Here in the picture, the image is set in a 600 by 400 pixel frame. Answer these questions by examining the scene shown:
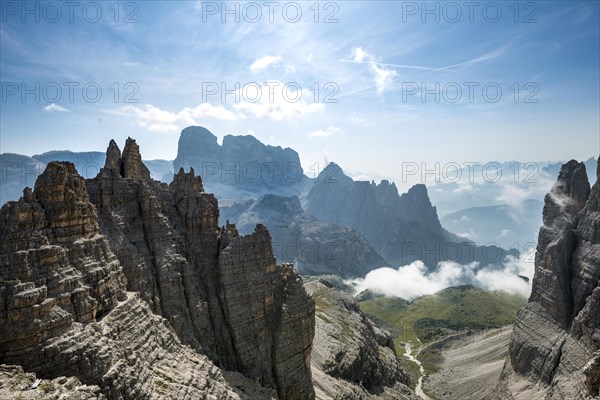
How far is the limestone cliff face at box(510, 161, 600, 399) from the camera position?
94000 millimetres

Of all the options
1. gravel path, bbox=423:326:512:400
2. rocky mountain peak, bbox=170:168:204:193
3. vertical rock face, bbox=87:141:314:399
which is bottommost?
gravel path, bbox=423:326:512:400

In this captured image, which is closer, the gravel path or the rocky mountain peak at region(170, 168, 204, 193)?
the rocky mountain peak at region(170, 168, 204, 193)

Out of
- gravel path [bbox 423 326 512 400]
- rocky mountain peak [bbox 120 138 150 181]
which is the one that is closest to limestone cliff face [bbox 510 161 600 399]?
gravel path [bbox 423 326 512 400]

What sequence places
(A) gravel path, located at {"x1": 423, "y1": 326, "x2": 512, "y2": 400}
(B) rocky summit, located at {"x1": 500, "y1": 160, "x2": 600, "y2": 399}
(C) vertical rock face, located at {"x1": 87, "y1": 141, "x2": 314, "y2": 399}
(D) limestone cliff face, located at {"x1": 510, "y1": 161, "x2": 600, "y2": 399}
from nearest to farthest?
(C) vertical rock face, located at {"x1": 87, "y1": 141, "x2": 314, "y2": 399} → (D) limestone cliff face, located at {"x1": 510, "y1": 161, "x2": 600, "y2": 399} → (B) rocky summit, located at {"x1": 500, "y1": 160, "x2": 600, "y2": 399} → (A) gravel path, located at {"x1": 423, "y1": 326, "x2": 512, "y2": 400}

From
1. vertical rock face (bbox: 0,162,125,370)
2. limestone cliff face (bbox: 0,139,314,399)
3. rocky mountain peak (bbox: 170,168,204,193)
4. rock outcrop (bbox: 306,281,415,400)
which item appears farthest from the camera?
rock outcrop (bbox: 306,281,415,400)

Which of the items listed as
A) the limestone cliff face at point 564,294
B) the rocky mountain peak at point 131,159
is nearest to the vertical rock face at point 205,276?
the rocky mountain peak at point 131,159

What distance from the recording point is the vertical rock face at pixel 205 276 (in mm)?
53875

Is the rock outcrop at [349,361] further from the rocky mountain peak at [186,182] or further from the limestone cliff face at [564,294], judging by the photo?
the limestone cliff face at [564,294]

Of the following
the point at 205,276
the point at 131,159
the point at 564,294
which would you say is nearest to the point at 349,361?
the point at 205,276

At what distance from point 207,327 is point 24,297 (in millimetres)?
31257

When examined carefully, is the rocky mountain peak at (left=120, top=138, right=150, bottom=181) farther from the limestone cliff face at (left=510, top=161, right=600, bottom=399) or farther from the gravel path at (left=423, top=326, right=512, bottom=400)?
the gravel path at (left=423, top=326, right=512, bottom=400)

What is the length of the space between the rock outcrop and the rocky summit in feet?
118

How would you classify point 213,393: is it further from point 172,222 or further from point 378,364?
point 378,364

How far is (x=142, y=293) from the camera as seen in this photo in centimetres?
4991
